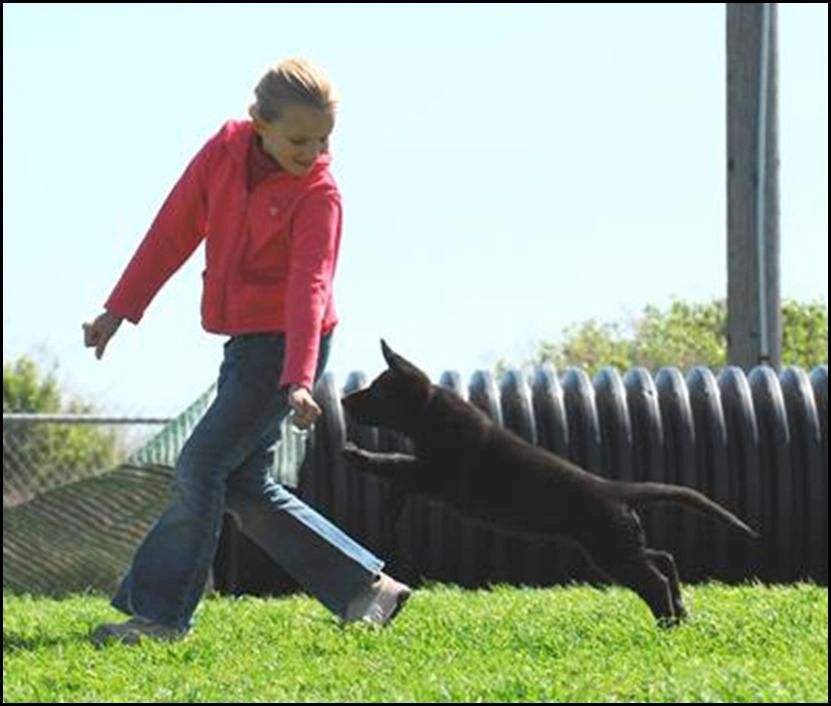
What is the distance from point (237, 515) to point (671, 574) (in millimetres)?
1300

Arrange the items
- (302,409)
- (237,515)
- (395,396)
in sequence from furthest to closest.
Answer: (395,396)
(237,515)
(302,409)

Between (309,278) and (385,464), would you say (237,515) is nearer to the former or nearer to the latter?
(385,464)

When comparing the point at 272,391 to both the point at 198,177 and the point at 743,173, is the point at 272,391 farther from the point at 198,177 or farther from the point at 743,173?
the point at 743,173

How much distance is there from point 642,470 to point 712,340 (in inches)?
318

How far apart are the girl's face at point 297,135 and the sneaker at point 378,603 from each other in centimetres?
126

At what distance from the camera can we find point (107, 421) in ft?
51.0

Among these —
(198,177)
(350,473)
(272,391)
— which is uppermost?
(198,177)

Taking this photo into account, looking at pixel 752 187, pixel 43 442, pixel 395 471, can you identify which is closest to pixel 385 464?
pixel 395 471

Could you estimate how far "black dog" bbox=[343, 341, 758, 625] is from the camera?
6859 millimetres

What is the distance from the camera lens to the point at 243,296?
22.1 feet

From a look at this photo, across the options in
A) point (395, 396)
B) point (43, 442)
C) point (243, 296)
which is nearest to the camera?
point (243, 296)

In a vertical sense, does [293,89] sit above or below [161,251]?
above

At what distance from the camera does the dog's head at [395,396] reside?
7090 millimetres

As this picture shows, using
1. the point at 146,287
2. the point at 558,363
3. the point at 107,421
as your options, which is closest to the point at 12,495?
the point at 107,421
